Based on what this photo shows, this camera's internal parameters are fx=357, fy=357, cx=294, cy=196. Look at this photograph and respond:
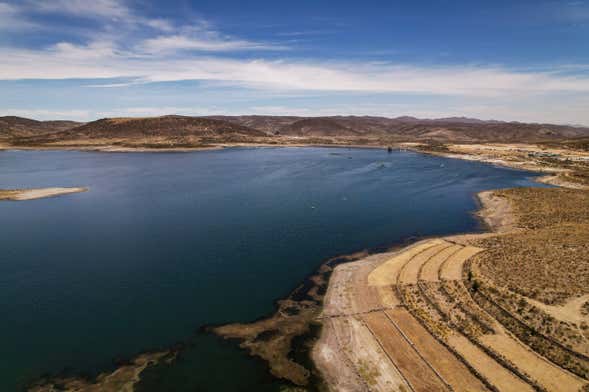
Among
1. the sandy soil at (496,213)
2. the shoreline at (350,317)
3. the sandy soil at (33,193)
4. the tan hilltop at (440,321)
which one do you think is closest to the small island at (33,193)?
the sandy soil at (33,193)

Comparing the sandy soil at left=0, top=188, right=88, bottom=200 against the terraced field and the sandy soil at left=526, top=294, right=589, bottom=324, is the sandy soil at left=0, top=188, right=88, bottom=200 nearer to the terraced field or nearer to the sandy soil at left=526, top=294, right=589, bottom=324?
the terraced field

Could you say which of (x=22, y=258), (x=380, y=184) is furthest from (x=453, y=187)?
(x=22, y=258)

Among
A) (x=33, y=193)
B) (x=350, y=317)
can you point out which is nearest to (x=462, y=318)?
(x=350, y=317)

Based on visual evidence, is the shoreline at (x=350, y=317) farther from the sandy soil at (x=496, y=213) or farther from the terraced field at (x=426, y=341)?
the sandy soil at (x=496, y=213)

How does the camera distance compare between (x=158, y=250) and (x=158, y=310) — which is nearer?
(x=158, y=310)

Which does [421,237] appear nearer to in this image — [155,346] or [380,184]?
[155,346]

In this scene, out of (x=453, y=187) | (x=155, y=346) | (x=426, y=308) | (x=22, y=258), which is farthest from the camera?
(x=453, y=187)
